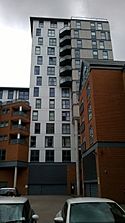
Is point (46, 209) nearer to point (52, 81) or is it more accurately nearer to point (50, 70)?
point (52, 81)

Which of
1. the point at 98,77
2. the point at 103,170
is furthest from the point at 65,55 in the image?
the point at 103,170

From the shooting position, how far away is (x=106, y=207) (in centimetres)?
594

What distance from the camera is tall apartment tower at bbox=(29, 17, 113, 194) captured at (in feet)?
147

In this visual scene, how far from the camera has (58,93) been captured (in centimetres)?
5247

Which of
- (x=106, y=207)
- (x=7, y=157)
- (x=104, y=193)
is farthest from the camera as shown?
(x=7, y=157)

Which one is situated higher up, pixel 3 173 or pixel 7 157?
pixel 7 157

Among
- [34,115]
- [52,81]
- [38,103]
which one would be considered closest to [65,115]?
[38,103]

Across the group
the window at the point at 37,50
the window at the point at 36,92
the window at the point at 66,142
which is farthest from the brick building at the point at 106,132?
the window at the point at 37,50

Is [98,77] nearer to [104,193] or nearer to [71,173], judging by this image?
[104,193]

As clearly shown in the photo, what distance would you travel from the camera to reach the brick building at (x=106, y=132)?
963 inches

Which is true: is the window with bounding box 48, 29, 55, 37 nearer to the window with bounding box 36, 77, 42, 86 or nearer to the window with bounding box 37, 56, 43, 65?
the window with bounding box 37, 56, 43, 65

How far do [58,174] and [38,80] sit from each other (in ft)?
71.9

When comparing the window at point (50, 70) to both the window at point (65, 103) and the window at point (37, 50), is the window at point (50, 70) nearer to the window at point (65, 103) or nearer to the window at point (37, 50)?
the window at point (37, 50)

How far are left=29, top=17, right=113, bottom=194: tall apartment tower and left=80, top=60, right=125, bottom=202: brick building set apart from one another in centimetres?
1366
